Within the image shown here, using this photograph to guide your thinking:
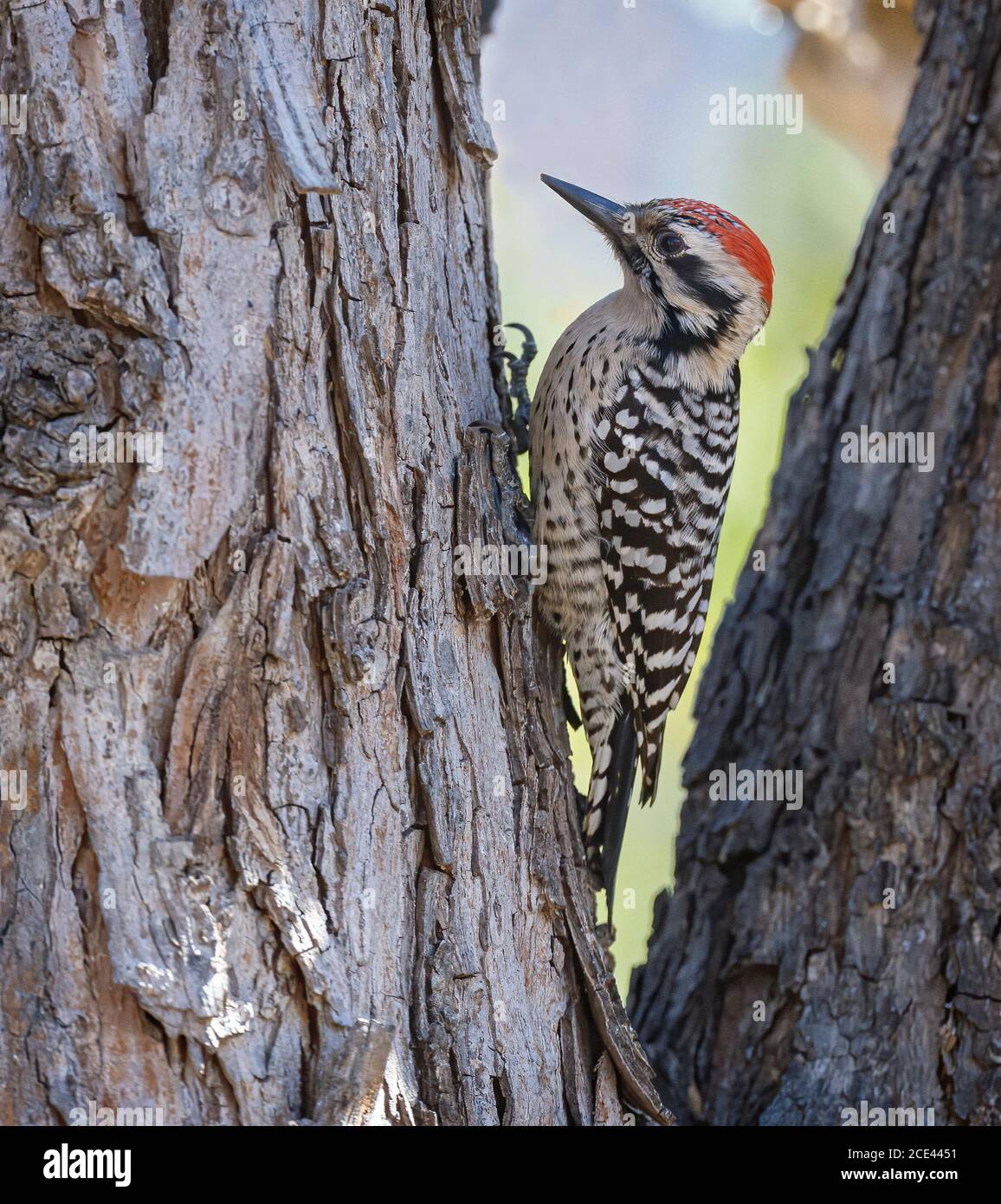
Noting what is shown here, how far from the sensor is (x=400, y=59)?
8.85 feet

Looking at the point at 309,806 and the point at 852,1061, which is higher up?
the point at 309,806

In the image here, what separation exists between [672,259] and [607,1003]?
2.33 m

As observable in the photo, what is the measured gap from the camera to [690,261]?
12.3 ft

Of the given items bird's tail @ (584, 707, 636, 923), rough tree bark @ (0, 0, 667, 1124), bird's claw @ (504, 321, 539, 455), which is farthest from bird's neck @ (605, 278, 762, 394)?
rough tree bark @ (0, 0, 667, 1124)

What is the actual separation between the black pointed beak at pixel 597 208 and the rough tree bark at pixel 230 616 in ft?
3.98

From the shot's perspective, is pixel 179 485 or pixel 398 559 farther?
pixel 398 559

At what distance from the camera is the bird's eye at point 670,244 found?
3.75 metres

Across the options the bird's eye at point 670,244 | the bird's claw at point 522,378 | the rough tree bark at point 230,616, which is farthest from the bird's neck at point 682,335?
the rough tree bark at point 230,616

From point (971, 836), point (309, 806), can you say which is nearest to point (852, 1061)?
point (971, 836)

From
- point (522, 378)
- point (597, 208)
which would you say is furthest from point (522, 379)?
point (597, 208)

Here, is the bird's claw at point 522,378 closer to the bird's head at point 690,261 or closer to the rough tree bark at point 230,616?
the bird's head at point 690,261

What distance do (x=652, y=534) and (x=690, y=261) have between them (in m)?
0.93
